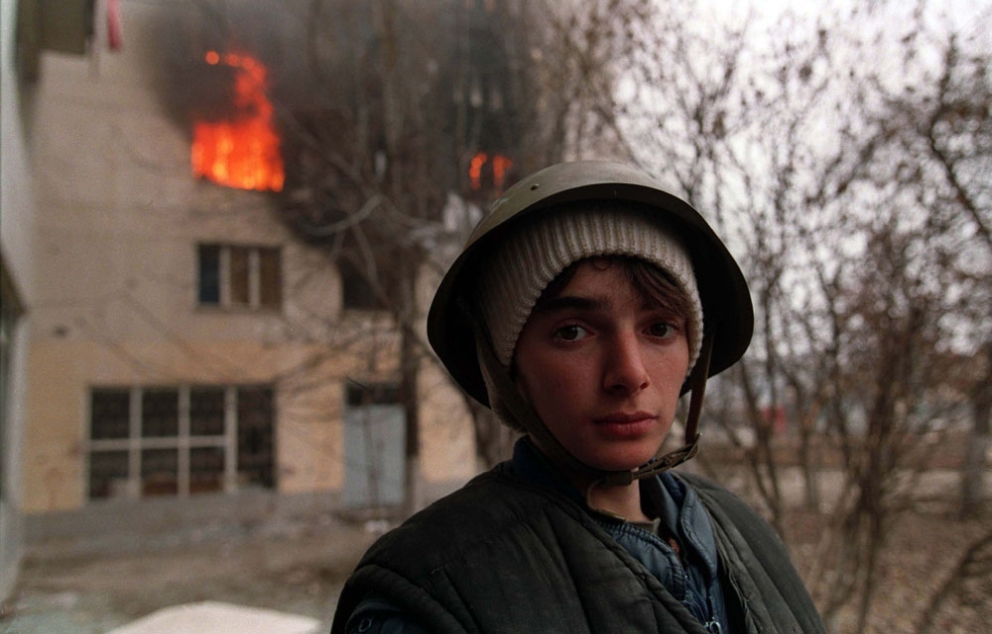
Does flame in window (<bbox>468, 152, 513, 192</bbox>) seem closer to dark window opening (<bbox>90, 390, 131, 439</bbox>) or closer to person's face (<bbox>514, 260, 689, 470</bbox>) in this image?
person's face (<bbox>514, 260, 689, 470</bbox>)

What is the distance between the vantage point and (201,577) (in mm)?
8180

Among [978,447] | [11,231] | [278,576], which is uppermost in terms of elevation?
[11,231]

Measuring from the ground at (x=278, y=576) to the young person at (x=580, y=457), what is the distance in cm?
292

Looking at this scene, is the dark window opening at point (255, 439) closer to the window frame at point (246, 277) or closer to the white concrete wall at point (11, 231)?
the window frame at point (246, 277)

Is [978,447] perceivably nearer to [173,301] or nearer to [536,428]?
[536,428]

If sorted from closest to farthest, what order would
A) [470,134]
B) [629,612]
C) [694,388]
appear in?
1. [629,612]
2. [694,388]
3. [470,134]

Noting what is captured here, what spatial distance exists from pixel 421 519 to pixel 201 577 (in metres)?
8.40

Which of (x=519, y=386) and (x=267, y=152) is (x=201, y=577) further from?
(x=519, y=386)

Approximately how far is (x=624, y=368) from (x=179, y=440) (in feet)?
36.1

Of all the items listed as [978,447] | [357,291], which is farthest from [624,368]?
[357,291]

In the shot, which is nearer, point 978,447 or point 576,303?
point 576,303

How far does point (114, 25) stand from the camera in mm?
8453

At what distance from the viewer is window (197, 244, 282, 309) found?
35.0ft

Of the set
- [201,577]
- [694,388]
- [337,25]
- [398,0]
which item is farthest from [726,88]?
[201,577]
